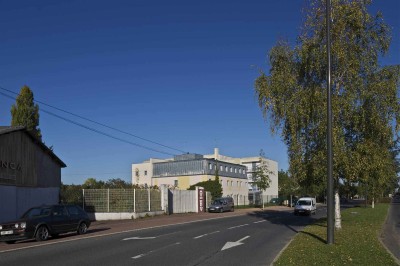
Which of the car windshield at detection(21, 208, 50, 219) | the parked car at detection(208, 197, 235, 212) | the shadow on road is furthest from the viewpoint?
the parked car at detection(208, 197, 235, 212)

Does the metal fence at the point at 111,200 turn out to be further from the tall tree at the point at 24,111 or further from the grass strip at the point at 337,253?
the grass strip at the point at 337,253

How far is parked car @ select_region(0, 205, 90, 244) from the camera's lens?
18422 mm

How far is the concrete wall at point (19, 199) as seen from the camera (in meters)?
26.4

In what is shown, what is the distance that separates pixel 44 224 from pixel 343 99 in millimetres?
13632

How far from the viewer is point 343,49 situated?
20562 mm

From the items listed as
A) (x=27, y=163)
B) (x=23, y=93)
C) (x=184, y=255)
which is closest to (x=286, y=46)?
(x=184, y=255)

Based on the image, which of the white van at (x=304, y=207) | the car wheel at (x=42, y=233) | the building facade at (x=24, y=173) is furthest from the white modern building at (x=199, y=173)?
the car wheel at (x=42, y=233)

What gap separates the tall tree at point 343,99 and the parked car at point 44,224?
33.2 feet

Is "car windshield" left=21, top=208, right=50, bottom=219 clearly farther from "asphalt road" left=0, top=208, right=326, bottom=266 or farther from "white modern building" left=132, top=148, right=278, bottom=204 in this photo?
"white modern building" left=132, top=148, right=278, bottom=204

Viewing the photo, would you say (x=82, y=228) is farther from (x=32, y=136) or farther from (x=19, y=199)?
(x=32, y=136)

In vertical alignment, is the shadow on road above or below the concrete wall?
below

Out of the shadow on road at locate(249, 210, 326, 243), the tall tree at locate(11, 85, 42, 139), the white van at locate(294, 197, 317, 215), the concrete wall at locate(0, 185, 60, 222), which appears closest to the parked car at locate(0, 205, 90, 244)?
the concrete wall at locate(0, 185, 60, 222)

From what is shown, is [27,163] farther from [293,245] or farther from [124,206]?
[293,245]

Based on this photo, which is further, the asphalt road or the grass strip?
the asphalt road
